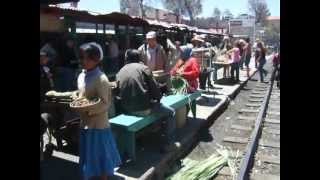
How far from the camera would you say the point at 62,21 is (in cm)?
1232

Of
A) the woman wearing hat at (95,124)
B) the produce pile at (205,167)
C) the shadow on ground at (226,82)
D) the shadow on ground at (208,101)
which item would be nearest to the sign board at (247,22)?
the shadow on ground at (226,82)

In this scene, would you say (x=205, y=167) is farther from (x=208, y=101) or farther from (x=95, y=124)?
(x=208, y=101)

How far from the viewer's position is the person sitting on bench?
5762mm

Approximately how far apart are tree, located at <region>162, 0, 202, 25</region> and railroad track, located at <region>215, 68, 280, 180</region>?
197ft

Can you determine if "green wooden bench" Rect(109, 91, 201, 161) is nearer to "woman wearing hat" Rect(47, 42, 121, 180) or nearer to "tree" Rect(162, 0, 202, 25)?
"woman wearing hat" Rect(47, 42, 121, 180)

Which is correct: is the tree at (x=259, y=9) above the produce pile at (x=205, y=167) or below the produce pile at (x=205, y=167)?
above

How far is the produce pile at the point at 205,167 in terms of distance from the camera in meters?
5.76

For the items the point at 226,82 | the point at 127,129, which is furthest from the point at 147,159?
the point at 226,82

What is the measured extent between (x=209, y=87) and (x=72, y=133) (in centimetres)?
955

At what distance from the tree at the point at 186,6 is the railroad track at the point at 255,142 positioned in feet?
197

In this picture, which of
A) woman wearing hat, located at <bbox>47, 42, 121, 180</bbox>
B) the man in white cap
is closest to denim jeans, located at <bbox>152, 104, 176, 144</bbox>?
the man in white cap

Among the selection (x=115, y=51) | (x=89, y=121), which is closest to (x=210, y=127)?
(x=89, y=121)

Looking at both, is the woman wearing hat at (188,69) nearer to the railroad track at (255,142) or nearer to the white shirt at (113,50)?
the railroad track at (255,142)
